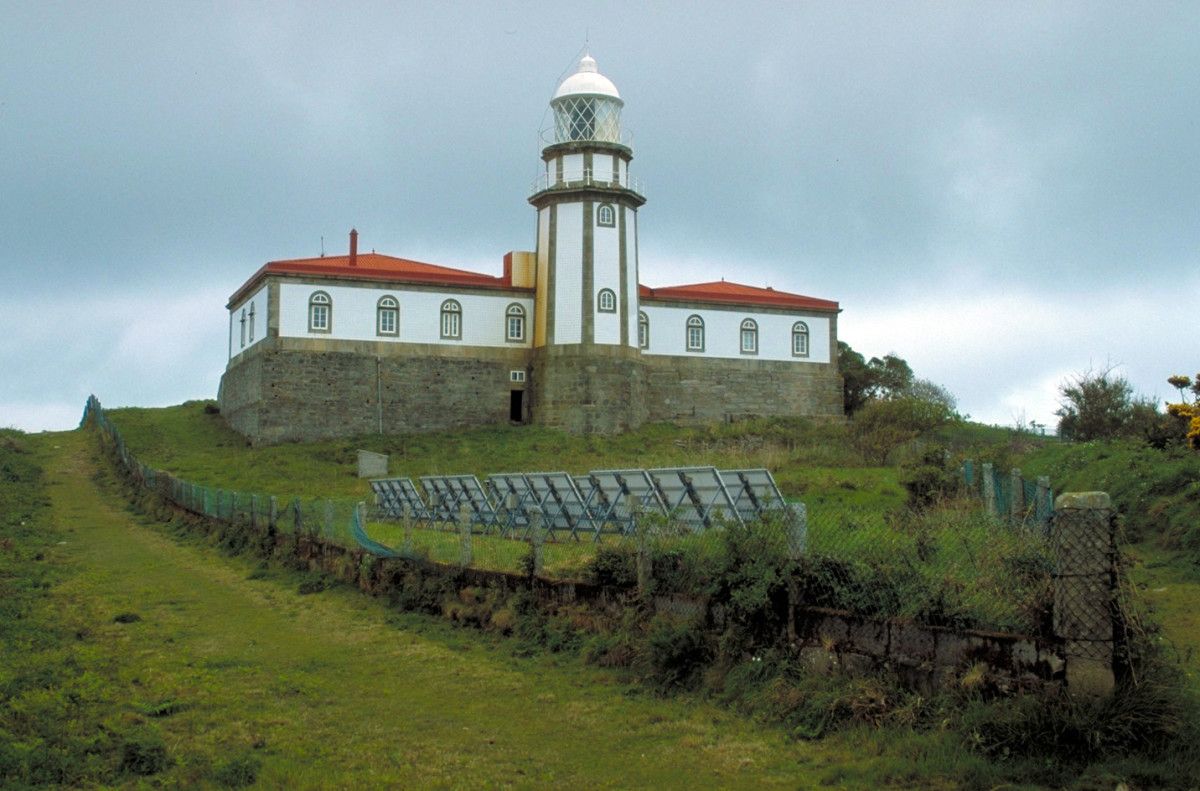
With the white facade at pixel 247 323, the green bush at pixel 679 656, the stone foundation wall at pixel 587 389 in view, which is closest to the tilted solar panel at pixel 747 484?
the green bush at pixel 679 656

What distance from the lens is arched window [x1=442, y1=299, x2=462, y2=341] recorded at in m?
39.6

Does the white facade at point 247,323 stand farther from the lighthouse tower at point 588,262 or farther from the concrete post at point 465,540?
the concrete post at point 465,540

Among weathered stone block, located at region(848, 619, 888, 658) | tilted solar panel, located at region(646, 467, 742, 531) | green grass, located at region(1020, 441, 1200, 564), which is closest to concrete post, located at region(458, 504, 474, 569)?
tilted solar panel, located at region(646, 467, 742, 531)

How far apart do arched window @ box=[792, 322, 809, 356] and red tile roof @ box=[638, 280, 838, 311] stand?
73 centimetres

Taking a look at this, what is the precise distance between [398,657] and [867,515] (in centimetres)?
401

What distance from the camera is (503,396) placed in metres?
39.8

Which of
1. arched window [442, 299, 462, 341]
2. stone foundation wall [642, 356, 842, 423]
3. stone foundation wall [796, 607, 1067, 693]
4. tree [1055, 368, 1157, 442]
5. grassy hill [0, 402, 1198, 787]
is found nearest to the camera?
grassy hill [0, 402, 1198, 787]

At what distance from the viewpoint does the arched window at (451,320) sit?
130ft

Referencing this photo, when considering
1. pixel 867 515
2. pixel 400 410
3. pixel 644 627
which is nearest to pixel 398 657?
pixel 644 627

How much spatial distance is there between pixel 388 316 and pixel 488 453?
6385 mm

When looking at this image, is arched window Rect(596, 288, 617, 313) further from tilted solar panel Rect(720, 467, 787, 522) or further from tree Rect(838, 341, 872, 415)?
tilted solar panel Rect(720, 467, 787, 522)

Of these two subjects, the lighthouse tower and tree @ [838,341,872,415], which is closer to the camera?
the lighthouse tower

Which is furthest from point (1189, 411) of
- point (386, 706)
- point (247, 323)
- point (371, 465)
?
point (247, 323)

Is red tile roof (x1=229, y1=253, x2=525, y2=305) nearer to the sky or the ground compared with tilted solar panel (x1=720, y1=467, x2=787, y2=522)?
nearer to the sky
